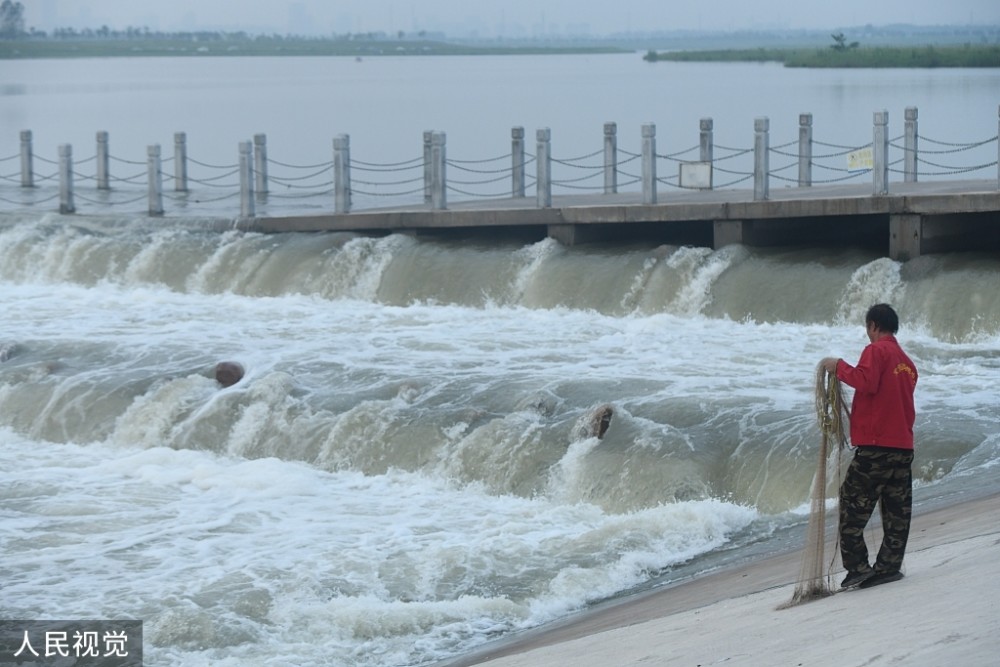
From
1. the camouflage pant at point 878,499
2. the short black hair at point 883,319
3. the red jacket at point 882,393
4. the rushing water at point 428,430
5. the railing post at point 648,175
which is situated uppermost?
the railing post at point 648,175

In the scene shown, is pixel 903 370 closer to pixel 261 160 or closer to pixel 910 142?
pixel 910 142

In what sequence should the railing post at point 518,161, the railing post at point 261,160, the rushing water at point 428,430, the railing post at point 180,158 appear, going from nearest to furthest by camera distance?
the rushing water at point 428,430, the railing post at point 518,161, the railing post at point 261,160, the railing post at point 180,158

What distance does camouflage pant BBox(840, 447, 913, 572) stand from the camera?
27.8ft

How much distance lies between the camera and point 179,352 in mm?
19016

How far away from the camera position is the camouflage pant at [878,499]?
334 inches

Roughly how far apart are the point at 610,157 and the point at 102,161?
11.7m

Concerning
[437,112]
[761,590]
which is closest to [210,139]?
[437,112]

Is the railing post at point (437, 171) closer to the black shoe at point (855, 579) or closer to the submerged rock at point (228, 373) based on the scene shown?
the submerged rock at point (228, 373)

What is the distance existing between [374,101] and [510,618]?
7994 centimetres

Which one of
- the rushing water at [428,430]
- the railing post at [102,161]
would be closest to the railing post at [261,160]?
the railing post at [102,161]

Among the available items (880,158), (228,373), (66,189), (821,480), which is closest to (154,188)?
(66,189)

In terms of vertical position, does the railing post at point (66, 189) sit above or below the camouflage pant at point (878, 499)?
above

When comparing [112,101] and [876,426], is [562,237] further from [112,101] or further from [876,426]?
[112,101]

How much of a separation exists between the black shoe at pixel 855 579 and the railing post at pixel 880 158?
1173cm
